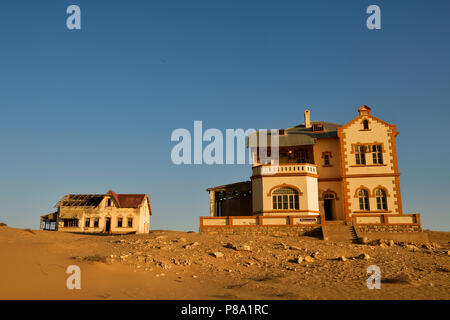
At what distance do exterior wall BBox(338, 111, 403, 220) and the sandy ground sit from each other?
28.7 feet

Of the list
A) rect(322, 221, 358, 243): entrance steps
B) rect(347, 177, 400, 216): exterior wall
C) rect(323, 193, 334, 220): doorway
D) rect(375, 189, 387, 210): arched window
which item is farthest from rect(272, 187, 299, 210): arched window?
rect(375, 189, 387, 210): arched window

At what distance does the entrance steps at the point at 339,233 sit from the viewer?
1055 inches

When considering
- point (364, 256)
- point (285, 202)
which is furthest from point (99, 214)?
point (364, 256)

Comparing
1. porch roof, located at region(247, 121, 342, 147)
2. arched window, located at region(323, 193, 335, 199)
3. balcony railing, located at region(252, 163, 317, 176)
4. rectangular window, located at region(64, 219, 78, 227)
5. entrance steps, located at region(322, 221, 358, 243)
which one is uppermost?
porch roof, located at region(247, 121, 342, 147)

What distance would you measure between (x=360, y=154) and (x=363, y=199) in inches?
162

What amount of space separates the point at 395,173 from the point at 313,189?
751cm

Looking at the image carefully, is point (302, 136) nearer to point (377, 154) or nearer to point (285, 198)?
point (377, 154)

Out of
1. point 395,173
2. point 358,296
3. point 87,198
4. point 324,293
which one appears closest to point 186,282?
→ point 324,293

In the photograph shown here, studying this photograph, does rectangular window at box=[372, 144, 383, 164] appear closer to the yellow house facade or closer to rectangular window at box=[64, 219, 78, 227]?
the yellow house facade

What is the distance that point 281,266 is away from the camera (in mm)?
A: 18922

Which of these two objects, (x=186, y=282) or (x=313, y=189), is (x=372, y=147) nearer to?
(x=313, y=189)

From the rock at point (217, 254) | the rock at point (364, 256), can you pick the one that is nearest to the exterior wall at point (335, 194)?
the rock at point (364, 256)

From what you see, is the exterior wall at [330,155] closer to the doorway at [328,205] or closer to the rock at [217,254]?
the doorway at [328,205]

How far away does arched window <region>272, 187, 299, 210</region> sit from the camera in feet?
102
